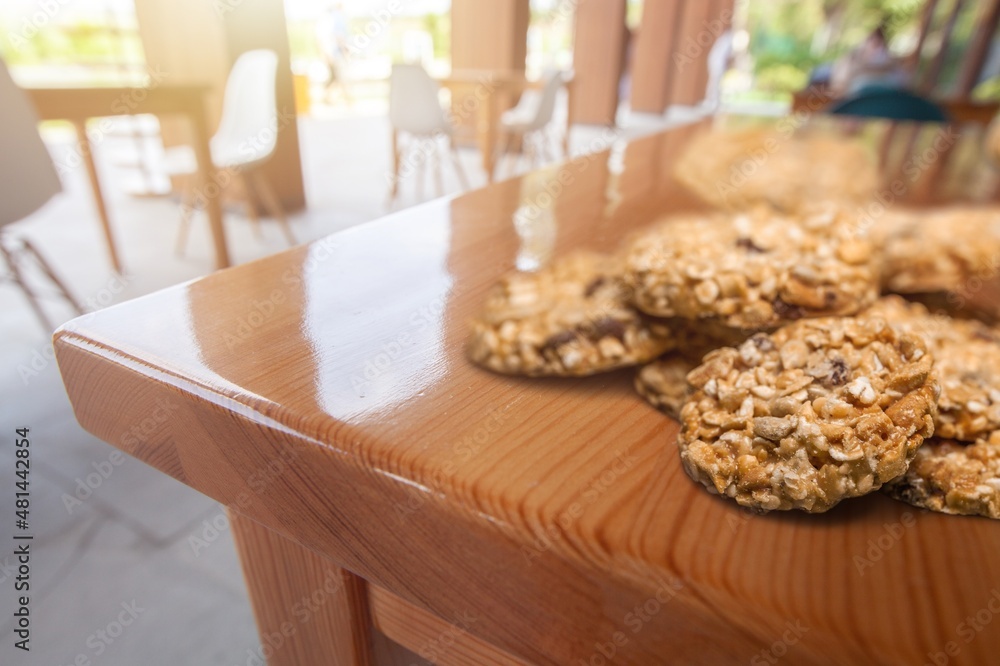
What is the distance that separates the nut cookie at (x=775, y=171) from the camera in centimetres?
96

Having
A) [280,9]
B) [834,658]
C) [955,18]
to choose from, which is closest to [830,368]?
[834,658]

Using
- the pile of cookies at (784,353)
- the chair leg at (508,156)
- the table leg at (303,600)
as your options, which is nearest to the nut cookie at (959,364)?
the pile of cookies at (784,353)

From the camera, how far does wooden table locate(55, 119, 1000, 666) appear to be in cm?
29

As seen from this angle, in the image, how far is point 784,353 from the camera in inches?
15.7

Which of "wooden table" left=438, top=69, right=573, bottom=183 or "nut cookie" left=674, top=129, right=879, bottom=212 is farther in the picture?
"wooden table" left=438, top=69, right=573, bottom=183

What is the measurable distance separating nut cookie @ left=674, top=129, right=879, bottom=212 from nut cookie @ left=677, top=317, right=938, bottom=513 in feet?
1.52

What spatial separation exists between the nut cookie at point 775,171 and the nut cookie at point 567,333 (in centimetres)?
44

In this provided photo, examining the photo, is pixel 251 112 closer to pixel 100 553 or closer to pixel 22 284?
pixel 22 284

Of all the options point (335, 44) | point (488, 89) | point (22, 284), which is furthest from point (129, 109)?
point (335, 44)

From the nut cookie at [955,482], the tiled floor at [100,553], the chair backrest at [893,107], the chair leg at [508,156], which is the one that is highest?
the nut cookie at [955,482]

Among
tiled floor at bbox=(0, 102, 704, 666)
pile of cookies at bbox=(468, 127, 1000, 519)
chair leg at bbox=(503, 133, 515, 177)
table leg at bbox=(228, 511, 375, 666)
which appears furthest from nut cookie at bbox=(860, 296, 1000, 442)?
chair leg at bbox=(503, 133, 515, 177)

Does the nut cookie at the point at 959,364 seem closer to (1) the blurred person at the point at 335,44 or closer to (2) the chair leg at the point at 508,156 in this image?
(2) the chair leg at the point at 508,156

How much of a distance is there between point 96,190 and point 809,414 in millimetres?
2923

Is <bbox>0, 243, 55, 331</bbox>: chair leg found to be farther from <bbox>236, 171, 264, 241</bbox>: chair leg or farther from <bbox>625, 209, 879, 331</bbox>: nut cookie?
<bbox>625, 209, 879, 331</bbox>: nut cookie
